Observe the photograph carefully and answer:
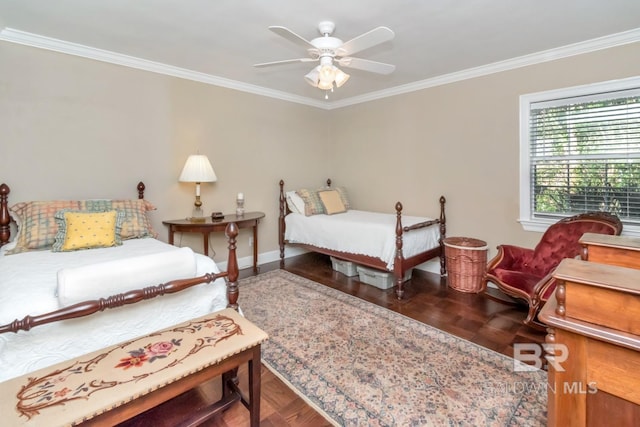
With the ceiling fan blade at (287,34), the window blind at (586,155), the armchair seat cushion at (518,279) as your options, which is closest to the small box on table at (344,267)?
the armchair seat cushion at (518,279)

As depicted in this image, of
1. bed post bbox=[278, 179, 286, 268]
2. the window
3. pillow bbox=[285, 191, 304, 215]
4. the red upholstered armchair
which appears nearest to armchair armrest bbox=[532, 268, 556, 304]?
the red upholstered armchair

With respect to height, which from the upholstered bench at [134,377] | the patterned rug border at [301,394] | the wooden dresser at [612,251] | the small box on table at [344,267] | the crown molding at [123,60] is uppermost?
the crown molding at [123,60]

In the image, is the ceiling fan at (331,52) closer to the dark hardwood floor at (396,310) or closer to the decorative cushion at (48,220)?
the decorative cushion at (48,220)

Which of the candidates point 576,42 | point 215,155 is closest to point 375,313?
point 215,155

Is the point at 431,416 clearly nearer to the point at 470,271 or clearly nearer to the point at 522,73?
the point at 470,271

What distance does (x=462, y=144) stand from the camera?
3631mm

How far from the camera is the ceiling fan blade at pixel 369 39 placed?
1.85 meters

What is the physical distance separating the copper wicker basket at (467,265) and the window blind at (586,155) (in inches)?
28.0

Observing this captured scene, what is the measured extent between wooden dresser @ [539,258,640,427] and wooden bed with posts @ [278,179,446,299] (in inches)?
82.0

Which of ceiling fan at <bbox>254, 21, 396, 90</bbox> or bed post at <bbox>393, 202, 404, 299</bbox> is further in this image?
bed post at <bbox>393, 202, 404, 299</bbox>

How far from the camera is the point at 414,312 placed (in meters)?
2.81

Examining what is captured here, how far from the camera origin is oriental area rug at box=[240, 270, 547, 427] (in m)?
1.61

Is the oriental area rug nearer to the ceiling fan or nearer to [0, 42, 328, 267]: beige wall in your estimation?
[0, 42, 328, 267]: beige wall

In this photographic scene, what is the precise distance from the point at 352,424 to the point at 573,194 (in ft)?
9.91
